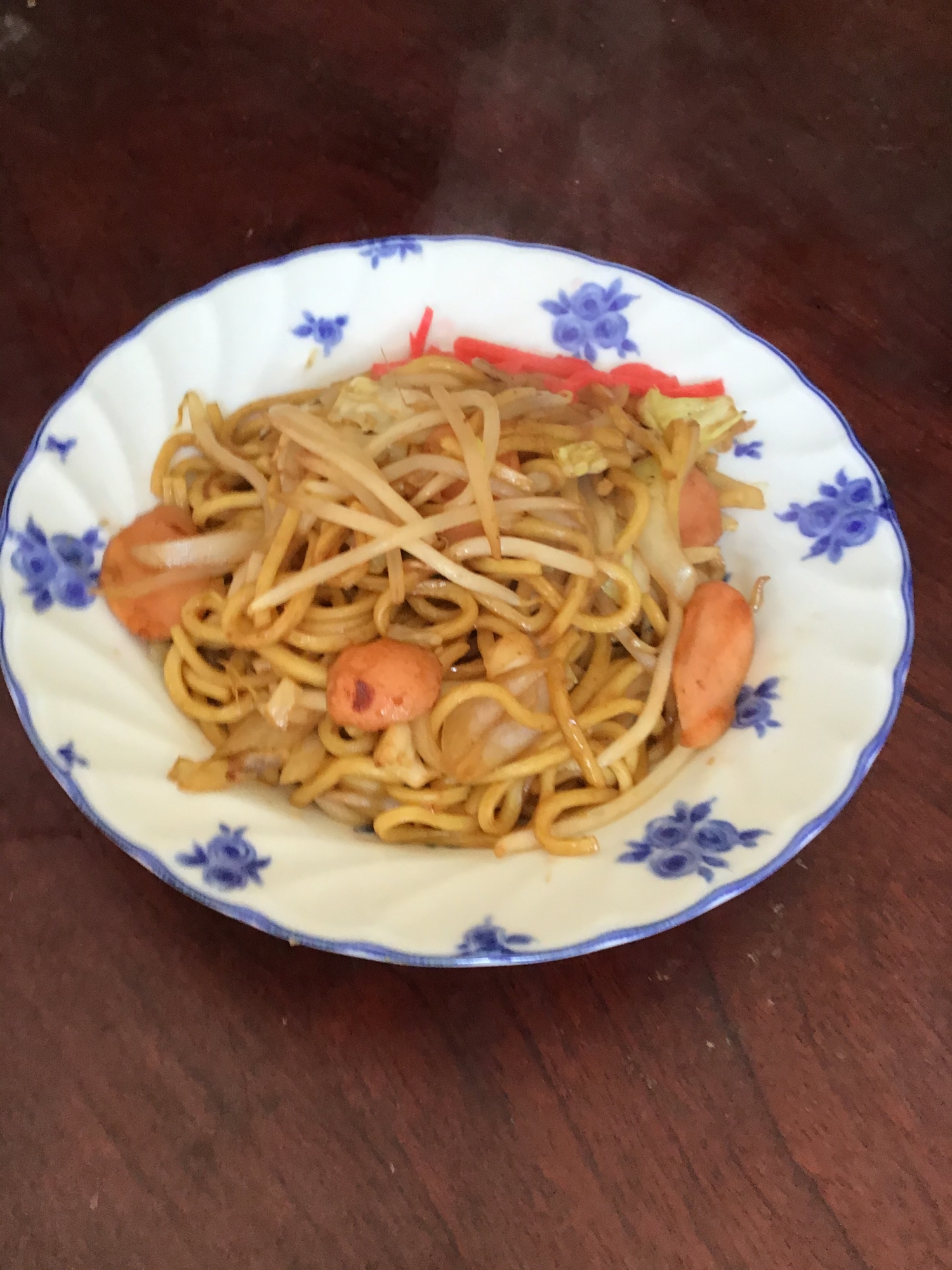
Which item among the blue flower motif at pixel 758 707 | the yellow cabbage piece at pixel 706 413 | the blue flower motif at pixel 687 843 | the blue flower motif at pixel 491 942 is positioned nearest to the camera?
the blue flower motif at pixel 491 942

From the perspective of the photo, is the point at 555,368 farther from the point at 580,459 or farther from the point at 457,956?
the point at 457,956

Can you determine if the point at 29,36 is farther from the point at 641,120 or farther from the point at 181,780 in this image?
the point at 181,780

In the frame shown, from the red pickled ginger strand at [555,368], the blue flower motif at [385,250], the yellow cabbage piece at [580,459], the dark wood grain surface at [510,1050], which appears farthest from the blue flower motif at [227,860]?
the blue flower motif at [385,250]

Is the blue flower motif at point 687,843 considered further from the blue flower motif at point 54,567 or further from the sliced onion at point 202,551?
the blue flower motif at point 54,567

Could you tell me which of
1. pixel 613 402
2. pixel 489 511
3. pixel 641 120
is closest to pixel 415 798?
pixel 489 511

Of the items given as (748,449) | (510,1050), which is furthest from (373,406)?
(510,1050)

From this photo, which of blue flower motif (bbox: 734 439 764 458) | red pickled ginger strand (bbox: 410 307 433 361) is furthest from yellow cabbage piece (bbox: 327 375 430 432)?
blue flower motif (bbox: 734 439 764 458)

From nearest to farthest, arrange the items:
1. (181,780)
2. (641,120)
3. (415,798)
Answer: (181,780), (415,798), (641,120)
